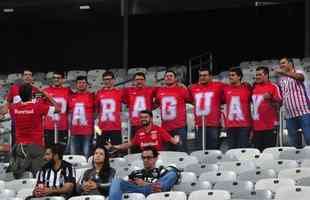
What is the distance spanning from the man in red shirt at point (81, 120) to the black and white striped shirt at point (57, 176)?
2871mm

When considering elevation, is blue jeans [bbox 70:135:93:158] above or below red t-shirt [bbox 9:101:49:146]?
below

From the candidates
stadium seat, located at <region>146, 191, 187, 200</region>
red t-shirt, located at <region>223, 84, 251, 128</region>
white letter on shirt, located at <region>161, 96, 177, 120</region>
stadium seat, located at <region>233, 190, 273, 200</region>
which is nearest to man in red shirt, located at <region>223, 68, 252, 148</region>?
red t-shirt, located at <region>223, 84, 251, 128</region>

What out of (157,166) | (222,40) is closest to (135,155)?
(157,166)

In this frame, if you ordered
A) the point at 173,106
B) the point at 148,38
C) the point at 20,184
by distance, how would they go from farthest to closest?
the point at 148,38 → the point at 173,106 → the point at 20,184

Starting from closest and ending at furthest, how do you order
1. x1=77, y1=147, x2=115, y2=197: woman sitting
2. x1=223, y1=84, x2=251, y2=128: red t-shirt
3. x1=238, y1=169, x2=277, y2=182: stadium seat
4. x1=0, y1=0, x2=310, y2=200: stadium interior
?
1. x1=238, y1=169, x2=277, y2=182: stadium seat
2. x1=77, y1=147, x2=115, y2=197: woman sitting
3. x1=223, y1=84, x2=251, y2=128: red t-shirt
4. x1=0, y1=0, x2=310, y2=200: stadium interior

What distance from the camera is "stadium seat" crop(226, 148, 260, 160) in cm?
1208

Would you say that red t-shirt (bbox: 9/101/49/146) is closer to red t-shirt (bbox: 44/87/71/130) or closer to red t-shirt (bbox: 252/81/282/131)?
red t-shirt (bbox: 44/87/71/130)

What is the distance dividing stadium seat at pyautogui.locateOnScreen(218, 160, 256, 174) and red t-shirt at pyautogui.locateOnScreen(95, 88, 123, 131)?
292 cm

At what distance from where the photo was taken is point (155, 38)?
25.9 m

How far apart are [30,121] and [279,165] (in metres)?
3.59

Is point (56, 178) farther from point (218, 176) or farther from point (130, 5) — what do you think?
point (130, 5)

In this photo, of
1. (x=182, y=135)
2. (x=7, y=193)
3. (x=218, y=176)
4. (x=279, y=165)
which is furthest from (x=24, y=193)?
(x=182, y=135)

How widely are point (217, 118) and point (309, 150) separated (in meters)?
2.18

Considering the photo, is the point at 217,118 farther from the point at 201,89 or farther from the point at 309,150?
the point at 309,150
